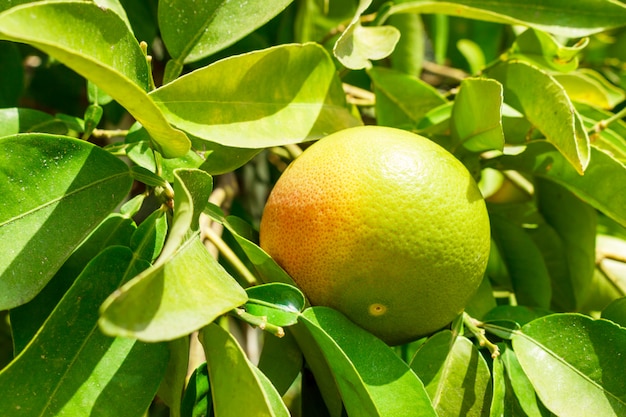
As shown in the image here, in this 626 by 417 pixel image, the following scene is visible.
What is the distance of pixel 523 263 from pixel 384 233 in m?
0.33

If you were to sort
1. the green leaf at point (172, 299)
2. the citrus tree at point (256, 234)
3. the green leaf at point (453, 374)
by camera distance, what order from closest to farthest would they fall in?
the green leaf at point (172, 299)
the citrus tree at point (256, 234)
the green leaf at point (453, 374)

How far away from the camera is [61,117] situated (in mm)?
674

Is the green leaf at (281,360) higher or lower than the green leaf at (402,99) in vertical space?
lower

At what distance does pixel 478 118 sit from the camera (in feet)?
2.08

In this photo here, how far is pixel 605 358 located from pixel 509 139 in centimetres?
27

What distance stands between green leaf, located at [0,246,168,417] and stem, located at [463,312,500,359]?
0.93 feet

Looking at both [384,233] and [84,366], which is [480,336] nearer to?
[384,233]

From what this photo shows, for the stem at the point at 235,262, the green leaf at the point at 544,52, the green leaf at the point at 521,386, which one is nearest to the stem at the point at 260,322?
the stem at the point at 235,262

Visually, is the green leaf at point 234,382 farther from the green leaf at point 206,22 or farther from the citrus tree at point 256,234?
the green leaf at point 206,22

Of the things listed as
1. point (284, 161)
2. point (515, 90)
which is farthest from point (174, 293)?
point (284, 161)

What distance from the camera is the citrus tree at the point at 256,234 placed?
45 cm

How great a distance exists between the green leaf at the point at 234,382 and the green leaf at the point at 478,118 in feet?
1.06

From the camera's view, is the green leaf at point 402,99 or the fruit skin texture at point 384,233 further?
the green leaf at point 402,99

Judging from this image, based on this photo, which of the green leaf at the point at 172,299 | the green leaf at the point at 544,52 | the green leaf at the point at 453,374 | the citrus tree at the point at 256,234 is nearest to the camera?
the green leaf at the point at 172,299
